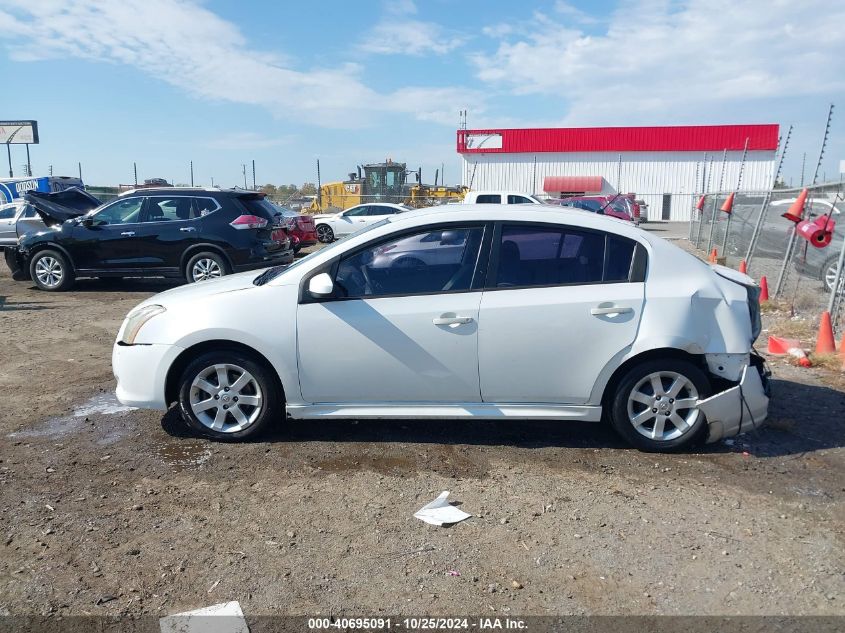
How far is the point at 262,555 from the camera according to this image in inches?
136

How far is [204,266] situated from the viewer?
37.9ft

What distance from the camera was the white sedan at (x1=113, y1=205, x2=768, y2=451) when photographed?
456 cm

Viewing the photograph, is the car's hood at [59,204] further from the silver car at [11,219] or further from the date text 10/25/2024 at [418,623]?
the date text 10/25/2024 at [418,623]

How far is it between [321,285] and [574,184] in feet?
136

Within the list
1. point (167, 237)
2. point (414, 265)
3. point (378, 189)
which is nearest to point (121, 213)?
point (167, 237)

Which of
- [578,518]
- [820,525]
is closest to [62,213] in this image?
[578,518]

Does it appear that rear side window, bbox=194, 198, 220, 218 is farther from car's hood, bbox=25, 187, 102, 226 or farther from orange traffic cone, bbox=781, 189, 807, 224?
orange traffic cone, bbox=781, 189, 807, 224

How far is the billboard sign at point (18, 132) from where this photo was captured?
41.8 metres

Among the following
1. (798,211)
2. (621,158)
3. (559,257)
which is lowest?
(559,257)

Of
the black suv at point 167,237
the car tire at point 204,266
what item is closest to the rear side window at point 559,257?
the black suv at point 167,237

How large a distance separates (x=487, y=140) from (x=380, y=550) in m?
43.1

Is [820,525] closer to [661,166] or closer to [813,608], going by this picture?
[813,608]

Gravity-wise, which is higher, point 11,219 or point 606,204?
point 606,204

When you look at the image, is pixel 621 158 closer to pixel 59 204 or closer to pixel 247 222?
pixel 59 204
